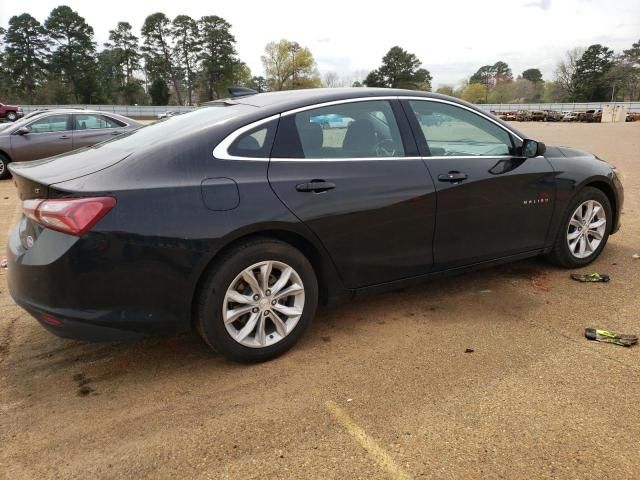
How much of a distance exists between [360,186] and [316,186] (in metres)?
0.32

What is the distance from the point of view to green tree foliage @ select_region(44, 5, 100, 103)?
237 feet

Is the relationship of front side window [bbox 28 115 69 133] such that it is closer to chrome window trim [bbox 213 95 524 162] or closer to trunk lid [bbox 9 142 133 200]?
trunk lid [bbox 9 142 133 200]

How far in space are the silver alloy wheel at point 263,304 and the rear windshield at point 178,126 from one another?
936 mm

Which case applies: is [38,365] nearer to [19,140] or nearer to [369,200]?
[369,200]

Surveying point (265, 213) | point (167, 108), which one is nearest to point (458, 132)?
point (265, 213)

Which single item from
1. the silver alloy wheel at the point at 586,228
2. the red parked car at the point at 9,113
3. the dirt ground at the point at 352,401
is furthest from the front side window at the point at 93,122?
the red parked car at the point at 9,113

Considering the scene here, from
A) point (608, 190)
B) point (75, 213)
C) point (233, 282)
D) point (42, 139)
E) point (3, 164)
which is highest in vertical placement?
point (75, 213)

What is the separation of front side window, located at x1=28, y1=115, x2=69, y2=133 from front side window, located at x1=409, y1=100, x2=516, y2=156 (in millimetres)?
9756

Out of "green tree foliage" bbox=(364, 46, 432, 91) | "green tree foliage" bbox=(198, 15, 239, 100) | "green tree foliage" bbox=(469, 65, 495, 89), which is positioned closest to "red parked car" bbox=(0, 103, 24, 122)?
"green tree foliage" bbox=(198, 15, 239, 100)

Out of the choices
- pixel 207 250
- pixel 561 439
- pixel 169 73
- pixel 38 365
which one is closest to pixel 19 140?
pixel 38 365

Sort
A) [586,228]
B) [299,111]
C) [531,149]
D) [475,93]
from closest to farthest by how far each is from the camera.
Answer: [299,111]
[531,149]
[586,228]
[475,93]

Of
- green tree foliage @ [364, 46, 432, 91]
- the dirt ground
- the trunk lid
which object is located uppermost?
green tree foliage @ [364, 46, 432, 91]

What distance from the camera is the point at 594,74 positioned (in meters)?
90.2

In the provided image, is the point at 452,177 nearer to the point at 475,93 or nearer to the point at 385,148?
the point at 385,148
